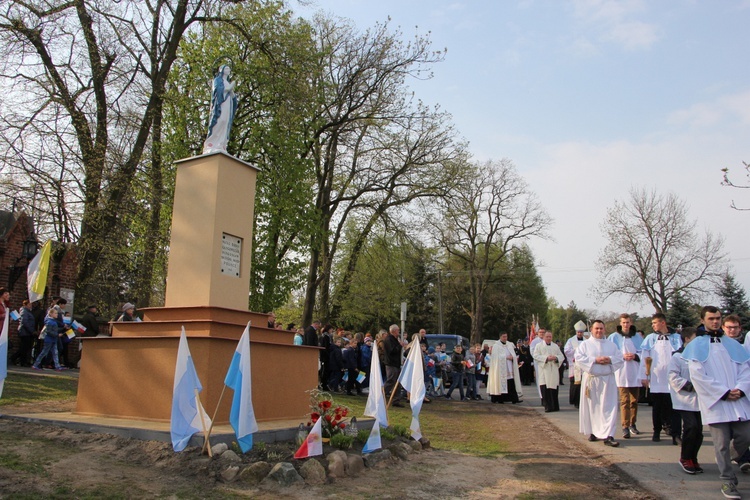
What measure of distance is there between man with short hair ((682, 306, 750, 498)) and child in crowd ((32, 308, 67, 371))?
527 inches

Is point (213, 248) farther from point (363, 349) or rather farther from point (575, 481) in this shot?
point (363, 349)

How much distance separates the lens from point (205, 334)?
825 centimetres

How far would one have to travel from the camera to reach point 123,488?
18.0ft

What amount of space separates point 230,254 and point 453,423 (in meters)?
6.35

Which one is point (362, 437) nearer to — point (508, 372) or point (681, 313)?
point (508, 372)

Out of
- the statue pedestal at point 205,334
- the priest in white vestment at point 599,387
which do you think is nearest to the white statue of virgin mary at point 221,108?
the statue pedestal at point 205,334

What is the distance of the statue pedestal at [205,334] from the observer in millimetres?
8117

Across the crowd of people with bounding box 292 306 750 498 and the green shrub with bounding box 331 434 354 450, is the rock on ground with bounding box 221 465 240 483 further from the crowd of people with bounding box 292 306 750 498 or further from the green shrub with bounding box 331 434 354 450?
the crowd of people with bounding box 292 306 750 498

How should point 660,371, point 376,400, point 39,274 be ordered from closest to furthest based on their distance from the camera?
point 376,400 < point 660,371 < point 39,274

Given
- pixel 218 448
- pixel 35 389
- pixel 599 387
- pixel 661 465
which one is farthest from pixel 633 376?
pixel 35 389

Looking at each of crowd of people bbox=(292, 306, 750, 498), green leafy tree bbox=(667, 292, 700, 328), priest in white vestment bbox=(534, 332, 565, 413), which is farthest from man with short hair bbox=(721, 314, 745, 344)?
green leafy tree bbox=(667, 292, 700, 328)

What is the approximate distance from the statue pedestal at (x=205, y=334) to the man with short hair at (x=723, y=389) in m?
5.55

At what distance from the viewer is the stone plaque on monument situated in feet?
30.3

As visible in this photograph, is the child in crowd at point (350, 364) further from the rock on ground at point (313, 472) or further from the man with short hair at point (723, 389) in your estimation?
the man with short hair at point (723, 389)
